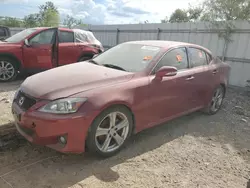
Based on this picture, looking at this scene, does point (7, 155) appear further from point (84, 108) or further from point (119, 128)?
point (119, 128)

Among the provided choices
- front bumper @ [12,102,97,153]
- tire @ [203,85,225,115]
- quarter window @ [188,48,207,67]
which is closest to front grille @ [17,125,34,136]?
front bumper @ [12,102,97,153]

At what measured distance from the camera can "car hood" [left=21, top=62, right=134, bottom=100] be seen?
2982mm

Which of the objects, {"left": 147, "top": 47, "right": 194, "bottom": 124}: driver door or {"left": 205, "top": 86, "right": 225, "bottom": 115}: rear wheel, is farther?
{"left": 205, "top": 86, "right": 225, "bottom": 115}: rear wheel

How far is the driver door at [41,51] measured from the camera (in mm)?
7152

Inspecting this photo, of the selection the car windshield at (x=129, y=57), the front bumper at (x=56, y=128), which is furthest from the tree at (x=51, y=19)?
the front bumper at (x=56, y=128)

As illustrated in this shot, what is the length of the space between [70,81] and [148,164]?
1509 mm

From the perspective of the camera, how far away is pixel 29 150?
10.8 feet

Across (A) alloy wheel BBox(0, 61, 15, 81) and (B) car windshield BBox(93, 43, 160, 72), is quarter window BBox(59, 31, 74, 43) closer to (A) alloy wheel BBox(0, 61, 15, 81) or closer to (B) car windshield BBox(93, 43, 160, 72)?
(A) alloy wheel BBox(0, 61, 15, 81)

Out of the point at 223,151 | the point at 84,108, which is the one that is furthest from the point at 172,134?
the point at 84,108

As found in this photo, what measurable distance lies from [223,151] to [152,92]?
1.46 m

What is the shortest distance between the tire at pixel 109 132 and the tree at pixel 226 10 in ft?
19.7

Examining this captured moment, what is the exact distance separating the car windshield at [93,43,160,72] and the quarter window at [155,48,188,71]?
0.56ft

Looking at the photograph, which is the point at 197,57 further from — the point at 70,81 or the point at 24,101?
the point at 24,101

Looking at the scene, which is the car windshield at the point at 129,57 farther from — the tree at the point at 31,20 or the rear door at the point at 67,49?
the tree at the point at 31,20
